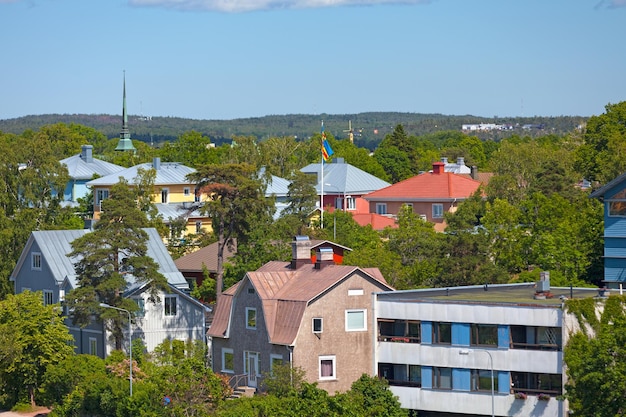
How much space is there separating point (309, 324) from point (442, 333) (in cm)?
544

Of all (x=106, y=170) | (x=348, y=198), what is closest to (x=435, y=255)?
(x=348, y=198)

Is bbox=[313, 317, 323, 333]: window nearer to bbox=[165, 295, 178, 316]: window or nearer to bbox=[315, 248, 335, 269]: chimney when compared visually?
bbox=[315, 248, 335, 269]: chimney

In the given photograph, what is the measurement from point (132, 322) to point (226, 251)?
57.2ft

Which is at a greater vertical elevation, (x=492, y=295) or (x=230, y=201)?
(x=230, y=201)

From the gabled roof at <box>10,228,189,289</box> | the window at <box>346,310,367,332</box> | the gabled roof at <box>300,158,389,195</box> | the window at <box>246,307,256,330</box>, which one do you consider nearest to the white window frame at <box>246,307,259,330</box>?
the window at <box>246,307,256,330</box>

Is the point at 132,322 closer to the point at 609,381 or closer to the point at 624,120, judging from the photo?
the point at 609,381

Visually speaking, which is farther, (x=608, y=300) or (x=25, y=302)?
(x=25, y=302)

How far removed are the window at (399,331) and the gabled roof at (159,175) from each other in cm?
5495

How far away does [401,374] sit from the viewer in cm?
5788

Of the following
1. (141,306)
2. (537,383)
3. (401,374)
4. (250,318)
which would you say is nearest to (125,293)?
(141,306)

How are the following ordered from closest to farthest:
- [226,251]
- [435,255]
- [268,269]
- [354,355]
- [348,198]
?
[354,355], [268,269], [435,255], [226,251], [348,198]

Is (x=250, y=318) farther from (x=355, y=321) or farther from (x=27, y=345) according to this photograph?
(x=27, y=345)

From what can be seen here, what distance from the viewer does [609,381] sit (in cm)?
4700

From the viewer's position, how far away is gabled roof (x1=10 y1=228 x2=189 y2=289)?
253 ft
